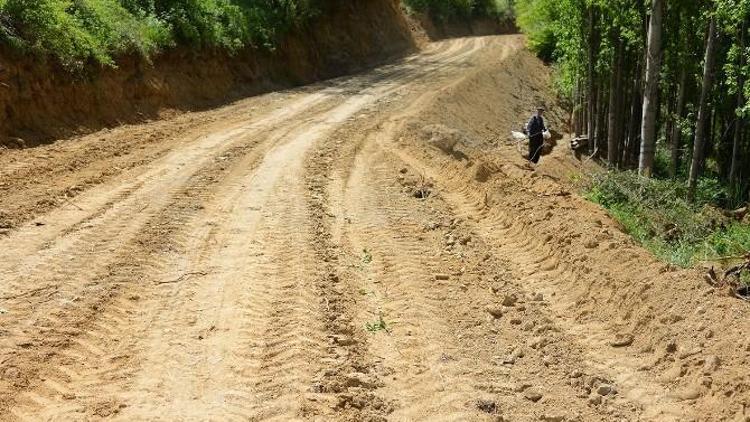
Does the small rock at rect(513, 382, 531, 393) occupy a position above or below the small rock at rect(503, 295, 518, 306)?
below

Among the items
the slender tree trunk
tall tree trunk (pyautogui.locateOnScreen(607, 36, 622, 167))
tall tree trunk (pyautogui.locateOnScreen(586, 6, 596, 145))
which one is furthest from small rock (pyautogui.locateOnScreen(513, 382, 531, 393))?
tall tree trunk (pyautogui.locateOnScreen(586, 6, 596, 145))

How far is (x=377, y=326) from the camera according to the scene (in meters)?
7.10

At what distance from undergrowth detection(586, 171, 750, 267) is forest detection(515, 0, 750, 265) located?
2 centimetres

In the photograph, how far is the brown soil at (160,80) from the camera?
14.7m

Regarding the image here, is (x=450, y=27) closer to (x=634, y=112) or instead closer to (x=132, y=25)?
(x=634, y=112)

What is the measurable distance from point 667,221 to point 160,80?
13940 mm

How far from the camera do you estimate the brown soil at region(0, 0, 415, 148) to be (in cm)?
1469

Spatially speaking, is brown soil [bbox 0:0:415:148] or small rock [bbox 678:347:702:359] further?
brown soil [bbox 0:0:415:148]

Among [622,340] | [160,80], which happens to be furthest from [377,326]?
[160,80]

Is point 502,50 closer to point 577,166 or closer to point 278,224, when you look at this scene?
point 577,166

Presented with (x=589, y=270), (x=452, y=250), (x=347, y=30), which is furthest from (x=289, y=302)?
(x=347, y=30)

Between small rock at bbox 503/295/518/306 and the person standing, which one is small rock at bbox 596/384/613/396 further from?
the person standing

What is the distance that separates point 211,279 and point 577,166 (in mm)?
15157

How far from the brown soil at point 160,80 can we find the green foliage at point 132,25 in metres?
0.35
